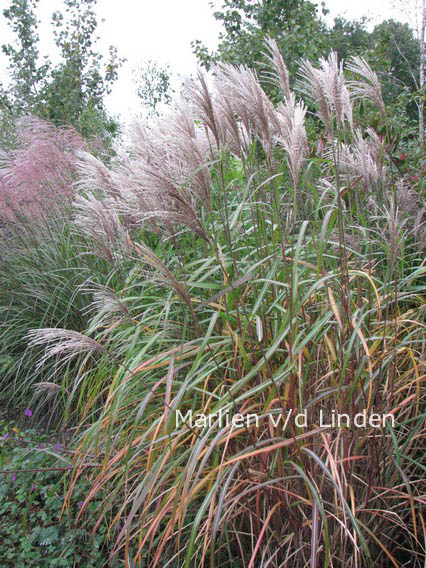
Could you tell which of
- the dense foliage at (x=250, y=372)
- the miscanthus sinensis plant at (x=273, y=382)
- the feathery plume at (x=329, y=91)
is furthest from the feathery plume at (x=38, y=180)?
the feathery plume at (x=329, y=91)

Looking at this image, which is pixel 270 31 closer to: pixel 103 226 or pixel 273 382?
pixel 103 226

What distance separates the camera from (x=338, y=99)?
1883mm

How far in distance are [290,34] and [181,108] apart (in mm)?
5772

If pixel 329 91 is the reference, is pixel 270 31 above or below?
above

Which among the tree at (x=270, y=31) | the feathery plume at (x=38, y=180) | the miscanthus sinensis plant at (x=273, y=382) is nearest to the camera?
the miscanthus sinensis plant at (x=273, y=382)

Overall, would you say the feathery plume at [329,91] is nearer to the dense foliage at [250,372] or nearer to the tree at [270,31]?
the dense foliage at [250,372]

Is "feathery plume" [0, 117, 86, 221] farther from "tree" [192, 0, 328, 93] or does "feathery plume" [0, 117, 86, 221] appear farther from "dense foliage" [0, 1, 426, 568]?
"tree" [192, 0, 328, 93]

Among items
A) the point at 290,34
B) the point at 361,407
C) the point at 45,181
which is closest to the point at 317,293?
the point at 361,407

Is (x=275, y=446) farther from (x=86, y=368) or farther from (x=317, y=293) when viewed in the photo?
(x=86, y=368)


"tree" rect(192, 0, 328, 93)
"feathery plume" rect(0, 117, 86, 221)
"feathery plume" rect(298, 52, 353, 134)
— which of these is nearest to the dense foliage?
"feathery plume" rect(298, 52, 353, 134)

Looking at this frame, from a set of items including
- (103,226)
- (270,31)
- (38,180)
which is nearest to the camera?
(103,226)

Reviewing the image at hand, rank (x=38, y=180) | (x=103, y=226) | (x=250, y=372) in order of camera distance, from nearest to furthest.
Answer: (x=250, y=372)
(x=103, y=226)
(x=38, y=180)

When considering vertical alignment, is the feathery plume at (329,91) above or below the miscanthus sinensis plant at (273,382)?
above

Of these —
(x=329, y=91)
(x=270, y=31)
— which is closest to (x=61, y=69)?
(x=270, y=31)
